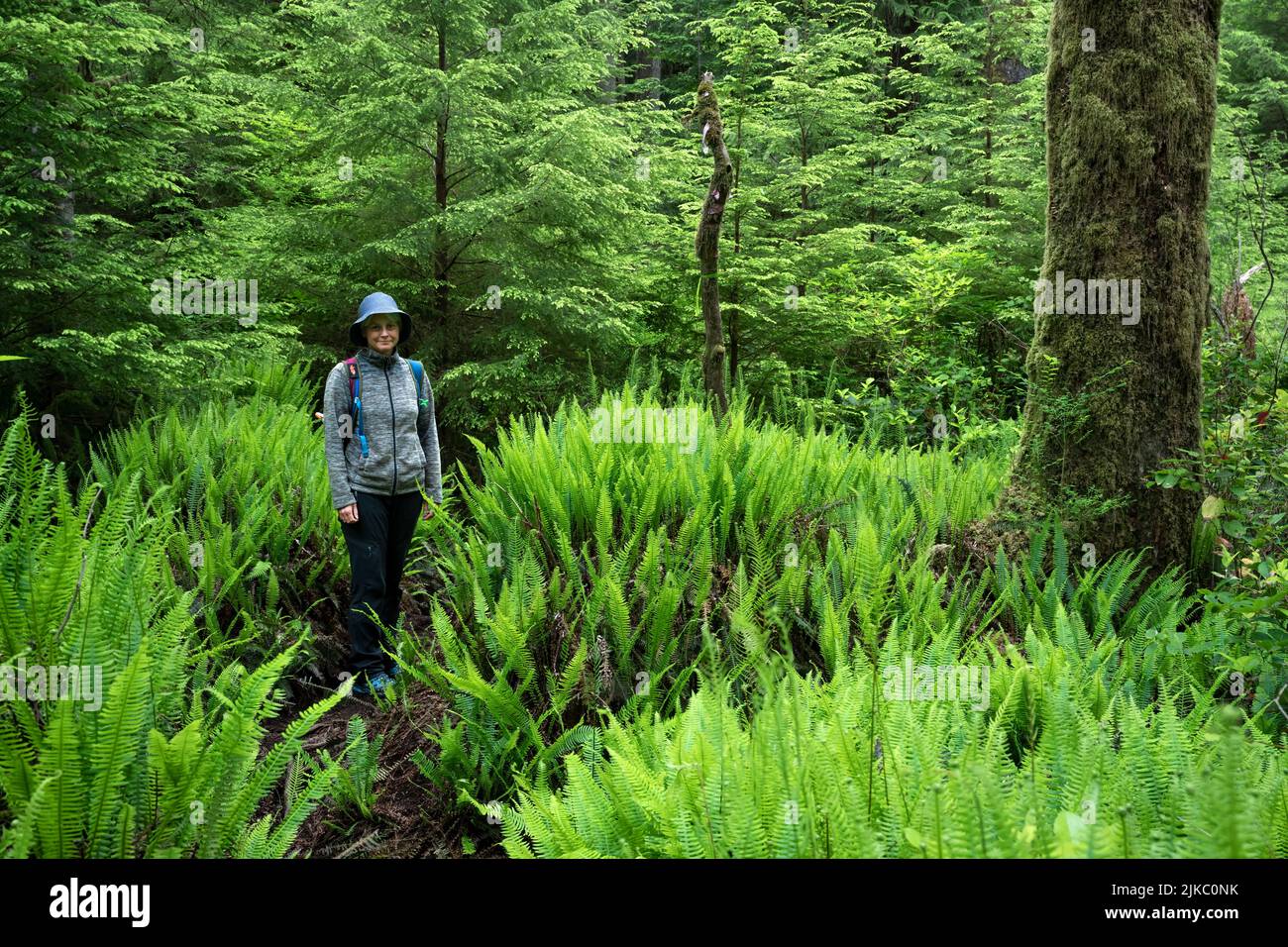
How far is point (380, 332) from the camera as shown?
14.1 feet

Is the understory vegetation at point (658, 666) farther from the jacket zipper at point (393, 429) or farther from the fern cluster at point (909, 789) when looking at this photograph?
the jacket zipper at point (393, 429)

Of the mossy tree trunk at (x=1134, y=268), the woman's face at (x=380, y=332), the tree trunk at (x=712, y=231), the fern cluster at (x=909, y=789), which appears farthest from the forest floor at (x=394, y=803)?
the mossy tree trunk at (x=1134, y=268)

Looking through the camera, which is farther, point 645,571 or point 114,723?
point 645,571

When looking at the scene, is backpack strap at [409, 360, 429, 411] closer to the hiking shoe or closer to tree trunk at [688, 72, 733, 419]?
the hiking shoe

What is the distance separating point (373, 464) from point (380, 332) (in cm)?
66

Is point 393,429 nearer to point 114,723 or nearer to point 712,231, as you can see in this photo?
point 712,231

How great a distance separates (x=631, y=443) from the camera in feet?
14.9

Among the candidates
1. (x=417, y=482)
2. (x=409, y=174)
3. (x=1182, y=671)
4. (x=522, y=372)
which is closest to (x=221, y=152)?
(x=409, y=174)

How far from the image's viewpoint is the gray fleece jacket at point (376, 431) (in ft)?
13.8

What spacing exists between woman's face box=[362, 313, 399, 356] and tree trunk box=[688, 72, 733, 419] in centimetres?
226

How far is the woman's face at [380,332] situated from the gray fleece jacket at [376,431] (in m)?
0.05

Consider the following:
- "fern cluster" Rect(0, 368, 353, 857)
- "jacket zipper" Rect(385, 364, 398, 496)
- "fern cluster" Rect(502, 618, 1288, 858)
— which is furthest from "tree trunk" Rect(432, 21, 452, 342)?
"fern cluster" Rect(502, 618, 1288, 858)

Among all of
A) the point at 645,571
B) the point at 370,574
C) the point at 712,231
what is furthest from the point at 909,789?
the point at 712,231
